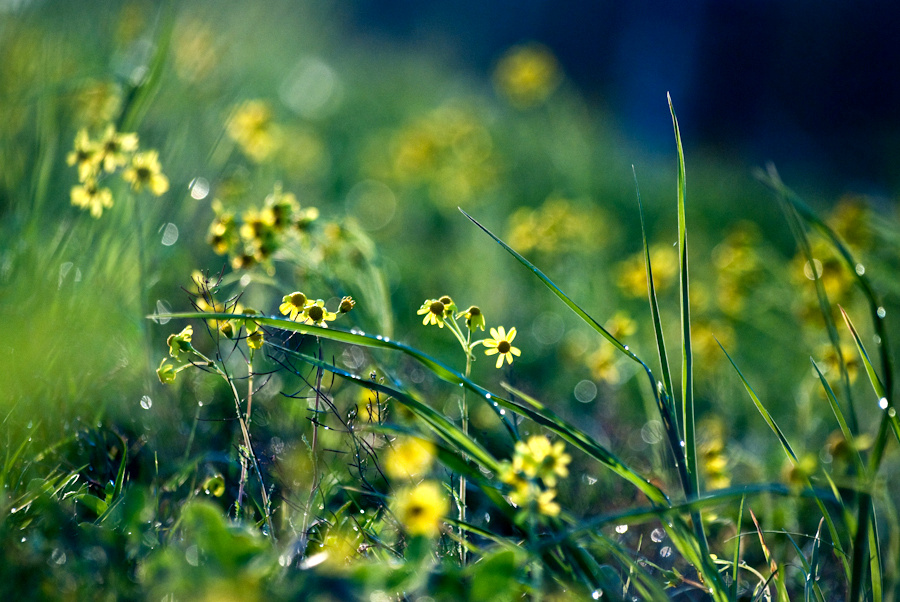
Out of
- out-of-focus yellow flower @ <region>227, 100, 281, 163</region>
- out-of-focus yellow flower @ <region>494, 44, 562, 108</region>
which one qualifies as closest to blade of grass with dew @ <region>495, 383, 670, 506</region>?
out-of-focus yellow flower @ <region>227, 100, 281, 163</region>

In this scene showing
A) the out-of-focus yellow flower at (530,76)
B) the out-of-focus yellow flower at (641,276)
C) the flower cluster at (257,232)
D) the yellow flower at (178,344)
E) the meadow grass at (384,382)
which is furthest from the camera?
the out-of-focus yellow flower at (530,76)

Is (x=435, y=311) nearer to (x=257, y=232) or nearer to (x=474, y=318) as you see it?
(x=474, y=318)

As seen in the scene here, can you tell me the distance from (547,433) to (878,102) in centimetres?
713

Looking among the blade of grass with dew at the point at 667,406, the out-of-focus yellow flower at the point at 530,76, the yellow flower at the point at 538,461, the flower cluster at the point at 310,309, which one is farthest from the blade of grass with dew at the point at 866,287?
the out-of-focus yellow flower at the point at 530,76

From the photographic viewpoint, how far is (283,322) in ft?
2.47

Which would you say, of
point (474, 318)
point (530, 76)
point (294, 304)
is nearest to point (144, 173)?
point (294, 304)

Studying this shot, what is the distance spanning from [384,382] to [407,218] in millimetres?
2365

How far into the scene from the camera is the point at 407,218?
11.0ft

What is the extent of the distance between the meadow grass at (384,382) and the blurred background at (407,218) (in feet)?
0.05

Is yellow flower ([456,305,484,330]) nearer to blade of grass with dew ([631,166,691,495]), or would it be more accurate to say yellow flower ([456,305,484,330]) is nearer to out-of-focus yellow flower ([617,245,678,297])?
blade of grass with dew ([631,166,691,495])

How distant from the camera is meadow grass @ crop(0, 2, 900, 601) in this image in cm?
69

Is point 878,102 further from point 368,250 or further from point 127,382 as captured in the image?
point 127,382

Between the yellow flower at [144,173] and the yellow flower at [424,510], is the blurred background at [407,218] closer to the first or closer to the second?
the yellow flower at [144,173]

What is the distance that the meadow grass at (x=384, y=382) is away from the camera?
69cm
